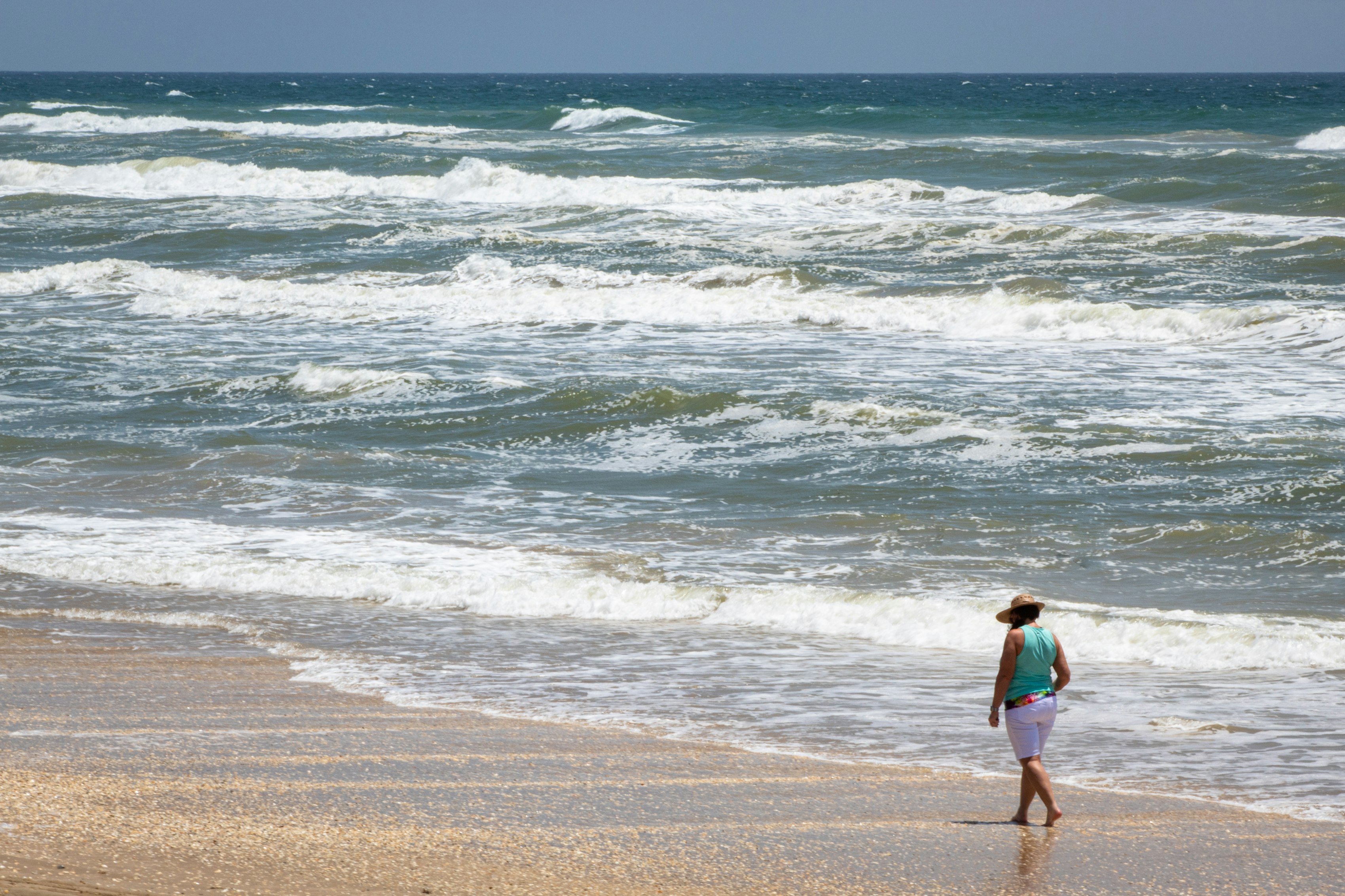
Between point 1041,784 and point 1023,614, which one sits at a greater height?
point 1023,614

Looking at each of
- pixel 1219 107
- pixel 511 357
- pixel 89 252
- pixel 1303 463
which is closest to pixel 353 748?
pixel 1303 463

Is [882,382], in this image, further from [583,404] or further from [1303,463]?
[1303,463]

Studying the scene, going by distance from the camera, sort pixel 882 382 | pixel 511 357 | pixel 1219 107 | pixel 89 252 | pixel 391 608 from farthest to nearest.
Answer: pixel 1219 107
pixel 89 252
pixel 511 357
pixel 882 382
pixel 391 608

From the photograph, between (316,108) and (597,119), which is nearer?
(597,119)

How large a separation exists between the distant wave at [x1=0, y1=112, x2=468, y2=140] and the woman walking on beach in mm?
55821

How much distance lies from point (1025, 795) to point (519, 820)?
1.90 metres

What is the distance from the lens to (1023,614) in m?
5.24

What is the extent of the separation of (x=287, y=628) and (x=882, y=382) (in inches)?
357

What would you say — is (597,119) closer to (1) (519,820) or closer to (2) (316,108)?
(2) (316,108)

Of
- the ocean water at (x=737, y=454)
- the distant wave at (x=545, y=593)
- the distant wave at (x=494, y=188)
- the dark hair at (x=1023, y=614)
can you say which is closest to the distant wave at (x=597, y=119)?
the distant wave at (x=494, y=188)

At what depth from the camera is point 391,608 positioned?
345 inches

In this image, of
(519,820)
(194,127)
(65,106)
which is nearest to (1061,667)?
(519,820)

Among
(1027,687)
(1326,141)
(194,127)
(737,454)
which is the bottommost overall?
(737,454)

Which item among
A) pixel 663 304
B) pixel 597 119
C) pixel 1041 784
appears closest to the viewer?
pixel 1041 784
